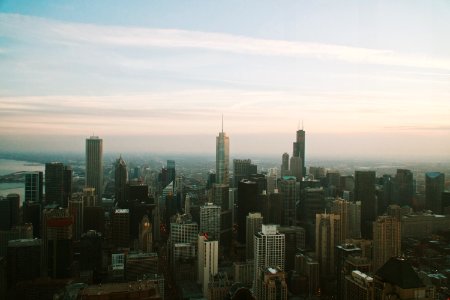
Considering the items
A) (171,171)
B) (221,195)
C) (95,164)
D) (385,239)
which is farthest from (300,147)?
(95,164)

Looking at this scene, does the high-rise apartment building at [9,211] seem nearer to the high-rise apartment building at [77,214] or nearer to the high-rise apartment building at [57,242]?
the high-rise apartment building at [57,242]

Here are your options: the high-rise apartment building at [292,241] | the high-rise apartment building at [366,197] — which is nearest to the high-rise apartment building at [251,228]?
the high-rise apartment building at [292,241]

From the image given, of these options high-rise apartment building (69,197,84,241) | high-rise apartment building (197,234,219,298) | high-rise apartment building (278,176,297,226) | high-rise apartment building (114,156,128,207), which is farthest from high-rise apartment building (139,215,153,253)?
high-rise apartment building (278,176,297,226)

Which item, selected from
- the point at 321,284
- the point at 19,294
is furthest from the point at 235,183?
the point at 19,294

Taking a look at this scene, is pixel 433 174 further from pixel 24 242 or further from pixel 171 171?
pixel 24 242

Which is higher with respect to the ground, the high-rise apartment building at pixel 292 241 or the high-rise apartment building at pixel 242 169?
the high-rise apartment building at pixel 242 169
